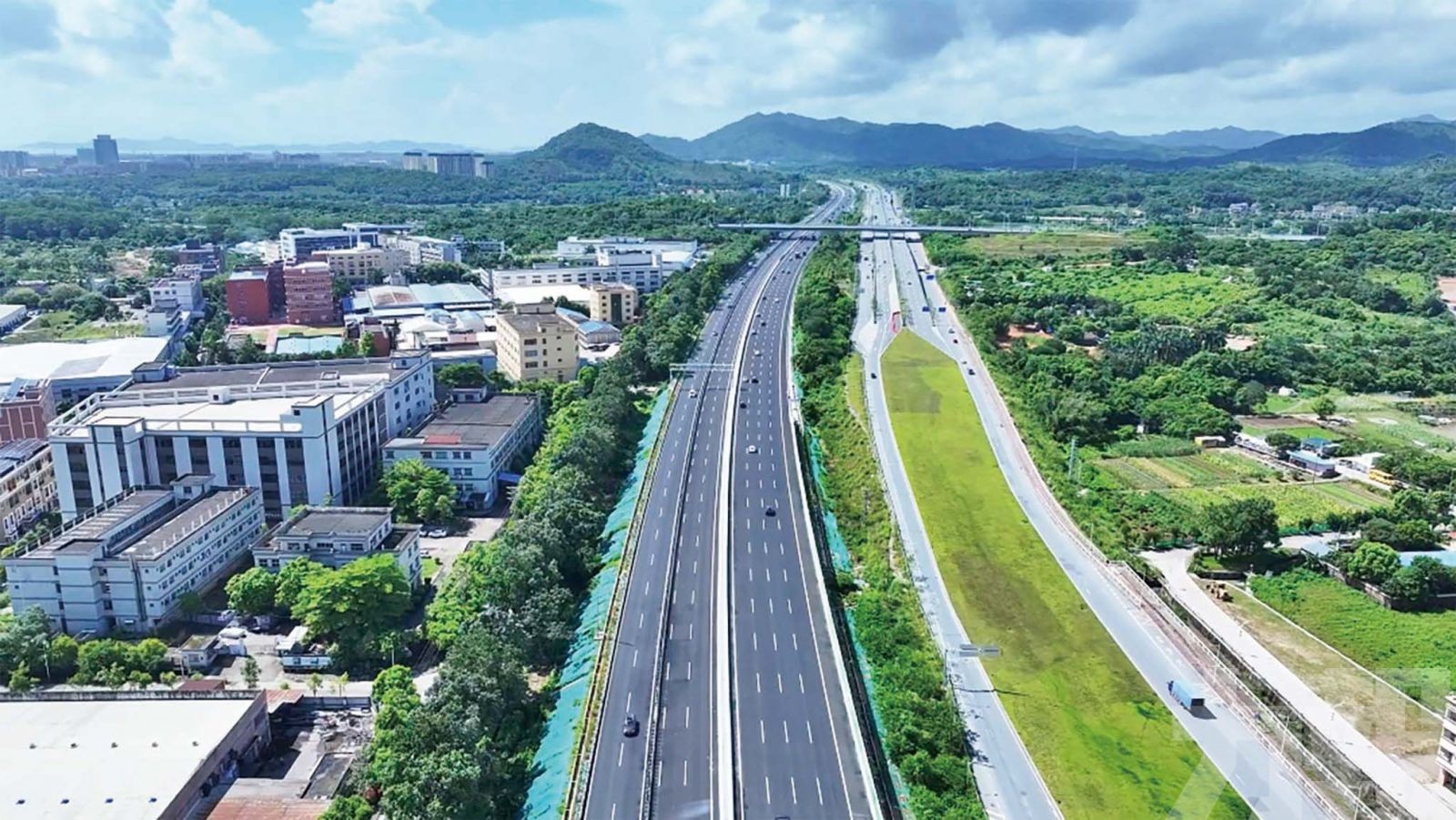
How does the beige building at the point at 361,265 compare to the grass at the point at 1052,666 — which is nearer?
the grass at the point at 1052,666

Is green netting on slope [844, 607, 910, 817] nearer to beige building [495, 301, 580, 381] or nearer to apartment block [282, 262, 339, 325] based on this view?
beige building [495, 301, 580, 381]

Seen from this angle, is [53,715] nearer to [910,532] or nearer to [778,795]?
[778,795]

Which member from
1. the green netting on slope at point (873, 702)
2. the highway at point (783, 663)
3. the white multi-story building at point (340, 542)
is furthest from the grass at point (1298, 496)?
the white multi-story building at point (340, 542)

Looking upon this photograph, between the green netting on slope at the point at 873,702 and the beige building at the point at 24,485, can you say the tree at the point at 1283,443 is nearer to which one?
the green netting on slope at the point at 873,702

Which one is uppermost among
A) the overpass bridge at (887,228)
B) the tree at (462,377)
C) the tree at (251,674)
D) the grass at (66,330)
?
the overpass bridge at (887,228)

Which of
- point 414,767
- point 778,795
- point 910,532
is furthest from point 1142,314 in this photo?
point 414,767
